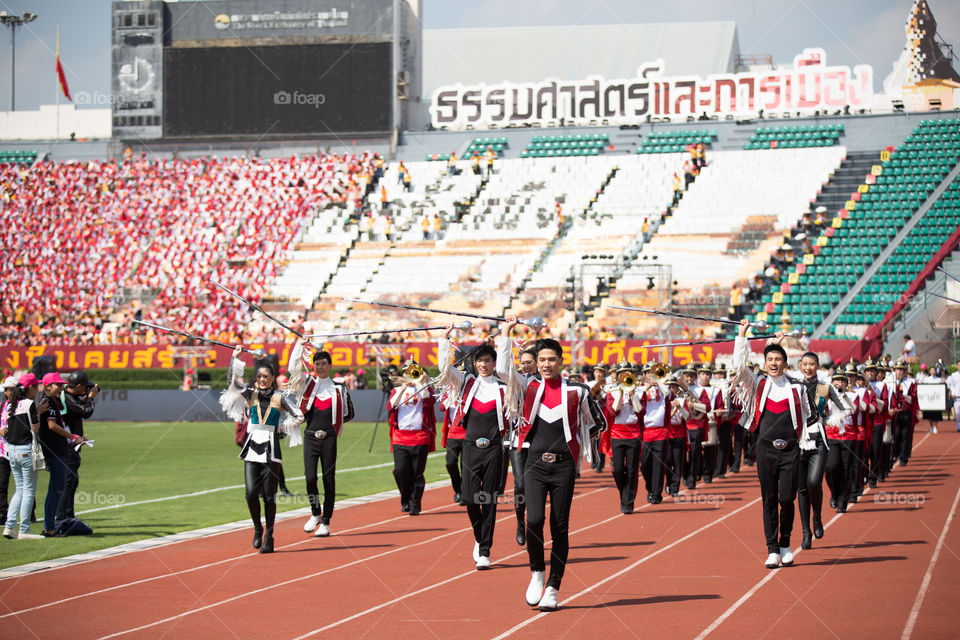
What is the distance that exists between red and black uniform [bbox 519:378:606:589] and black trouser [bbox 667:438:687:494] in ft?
25.7

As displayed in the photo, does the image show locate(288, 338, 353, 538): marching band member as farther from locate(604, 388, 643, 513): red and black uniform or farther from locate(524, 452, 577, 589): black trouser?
locate(524, 452, 577, 589): black trouser

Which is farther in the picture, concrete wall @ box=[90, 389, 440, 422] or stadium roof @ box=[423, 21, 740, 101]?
stadium roof @ box=[423, 21, 740, 101]

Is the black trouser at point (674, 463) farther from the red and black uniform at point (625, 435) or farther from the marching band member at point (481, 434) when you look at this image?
the marching band member at point (481, 434)

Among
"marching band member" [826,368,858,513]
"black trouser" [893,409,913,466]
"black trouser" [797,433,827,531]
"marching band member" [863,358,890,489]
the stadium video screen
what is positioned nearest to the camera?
"black trouser" [797,433,827,531]

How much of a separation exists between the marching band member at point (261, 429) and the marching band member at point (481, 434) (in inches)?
66.1

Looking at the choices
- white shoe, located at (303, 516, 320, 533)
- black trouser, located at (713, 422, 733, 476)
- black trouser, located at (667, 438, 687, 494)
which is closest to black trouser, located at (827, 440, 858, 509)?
black trouser, located at (667, 438, 687, 494)

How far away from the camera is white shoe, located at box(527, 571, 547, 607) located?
8367mm

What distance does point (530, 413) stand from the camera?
8516mm

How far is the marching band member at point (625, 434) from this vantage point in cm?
1456

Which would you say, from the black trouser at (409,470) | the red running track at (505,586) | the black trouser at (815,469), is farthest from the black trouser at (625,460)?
the black trouser at (815,469)

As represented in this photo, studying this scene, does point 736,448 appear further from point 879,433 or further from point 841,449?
point 841,449

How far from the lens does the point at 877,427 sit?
56.4 ft

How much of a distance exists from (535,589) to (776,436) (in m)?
3.04

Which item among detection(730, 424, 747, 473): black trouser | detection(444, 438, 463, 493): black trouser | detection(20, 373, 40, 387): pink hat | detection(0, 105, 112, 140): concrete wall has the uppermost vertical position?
detection(0, 105, 112, 140): concrete wall
